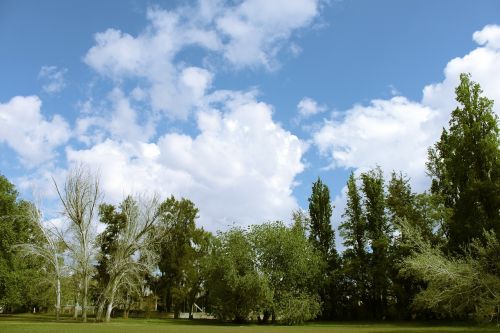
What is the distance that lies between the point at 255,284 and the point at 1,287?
94.3ft

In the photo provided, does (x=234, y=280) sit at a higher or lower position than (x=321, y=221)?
lower

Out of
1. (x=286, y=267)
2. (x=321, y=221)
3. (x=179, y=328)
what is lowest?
(x=179, y=328)

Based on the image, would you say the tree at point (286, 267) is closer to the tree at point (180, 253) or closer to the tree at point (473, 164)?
the tree at point (180, 253)

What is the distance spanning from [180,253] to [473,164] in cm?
4439

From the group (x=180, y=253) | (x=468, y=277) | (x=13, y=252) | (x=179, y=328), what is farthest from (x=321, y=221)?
(x=13, y=252)

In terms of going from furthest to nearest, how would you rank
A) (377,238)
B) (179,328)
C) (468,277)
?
1. (377,238)
2. (179,328)
3. (468,277)

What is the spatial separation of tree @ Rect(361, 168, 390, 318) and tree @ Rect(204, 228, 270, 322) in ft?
49.5

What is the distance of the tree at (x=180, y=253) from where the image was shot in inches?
2480

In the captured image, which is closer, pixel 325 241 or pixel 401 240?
pixel 401 240

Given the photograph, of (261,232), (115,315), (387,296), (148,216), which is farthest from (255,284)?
(115,315)

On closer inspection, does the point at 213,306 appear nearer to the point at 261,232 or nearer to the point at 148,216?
the point at 261,232

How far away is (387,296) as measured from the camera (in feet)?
184

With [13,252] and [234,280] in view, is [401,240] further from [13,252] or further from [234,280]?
[13,252]

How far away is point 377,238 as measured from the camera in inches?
2251
